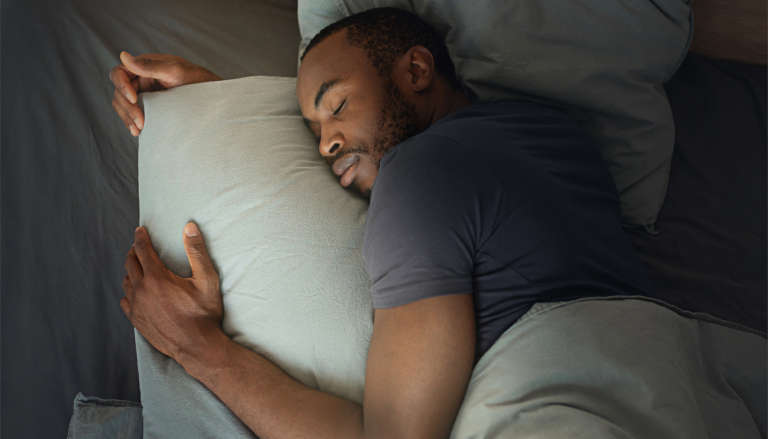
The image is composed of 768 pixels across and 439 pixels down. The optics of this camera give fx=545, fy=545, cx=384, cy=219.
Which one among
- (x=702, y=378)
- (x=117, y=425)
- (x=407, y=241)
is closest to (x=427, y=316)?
(x=407, y=241)

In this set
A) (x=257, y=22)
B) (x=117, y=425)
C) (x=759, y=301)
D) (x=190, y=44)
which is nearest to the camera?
(x=117, y=425)

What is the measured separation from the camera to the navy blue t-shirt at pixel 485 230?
30.0 inches

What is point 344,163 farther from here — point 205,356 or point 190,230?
point 205,356

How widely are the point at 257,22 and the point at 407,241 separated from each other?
951mm

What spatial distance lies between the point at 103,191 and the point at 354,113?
0.56 meters

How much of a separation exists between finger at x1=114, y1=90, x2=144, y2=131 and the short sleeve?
576mm

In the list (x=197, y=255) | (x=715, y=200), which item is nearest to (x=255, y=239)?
(x=197, y=255)

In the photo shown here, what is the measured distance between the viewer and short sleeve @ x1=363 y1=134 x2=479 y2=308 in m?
0.75

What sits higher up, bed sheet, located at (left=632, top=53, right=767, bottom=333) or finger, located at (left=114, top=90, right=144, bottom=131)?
finger, located at (left=114, top=90, right=144, bottom=131)

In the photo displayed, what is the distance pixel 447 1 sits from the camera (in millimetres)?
1067

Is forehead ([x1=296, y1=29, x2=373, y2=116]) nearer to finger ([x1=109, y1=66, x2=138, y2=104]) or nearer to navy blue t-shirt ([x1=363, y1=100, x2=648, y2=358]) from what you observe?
navy blue t-shirt ([x1=363, y1=100, x2=648, y2=358])

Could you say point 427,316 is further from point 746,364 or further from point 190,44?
point 190,44

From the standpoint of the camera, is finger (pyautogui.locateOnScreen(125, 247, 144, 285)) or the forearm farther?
finger (pyautogui.locateOnScreen(125, 247, 144, 285))

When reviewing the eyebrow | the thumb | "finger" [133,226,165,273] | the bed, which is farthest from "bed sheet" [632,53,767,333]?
the thumb
